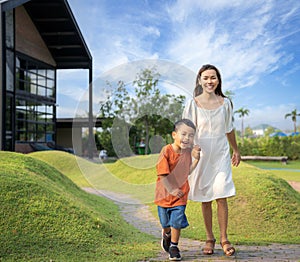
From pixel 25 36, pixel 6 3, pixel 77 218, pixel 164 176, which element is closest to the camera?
pixel 164 176

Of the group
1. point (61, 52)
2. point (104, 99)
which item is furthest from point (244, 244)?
point (61, 52)

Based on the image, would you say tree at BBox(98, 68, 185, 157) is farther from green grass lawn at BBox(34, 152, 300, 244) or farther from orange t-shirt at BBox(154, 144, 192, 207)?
green grass lawn at BBox(34, 152, 300, 244)

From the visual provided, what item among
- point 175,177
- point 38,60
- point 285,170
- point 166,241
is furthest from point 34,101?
point 175,177

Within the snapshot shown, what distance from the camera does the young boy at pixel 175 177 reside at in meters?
3.10

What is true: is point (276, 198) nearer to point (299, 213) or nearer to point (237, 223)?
point (299, 213)

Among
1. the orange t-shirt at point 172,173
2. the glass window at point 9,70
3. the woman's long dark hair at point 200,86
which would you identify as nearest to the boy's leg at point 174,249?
the orange t-shirt at point 172,173

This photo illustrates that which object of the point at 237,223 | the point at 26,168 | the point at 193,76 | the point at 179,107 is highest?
the point at 193,76

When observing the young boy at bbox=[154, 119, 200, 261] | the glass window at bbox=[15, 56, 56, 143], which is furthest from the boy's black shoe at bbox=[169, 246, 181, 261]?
the glass window at bbox=[15, 56, 56, 143]

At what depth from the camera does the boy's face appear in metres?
3.09

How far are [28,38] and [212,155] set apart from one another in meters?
15.8

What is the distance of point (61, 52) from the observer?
19.6m

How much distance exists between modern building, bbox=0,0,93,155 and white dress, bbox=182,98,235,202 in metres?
11.5

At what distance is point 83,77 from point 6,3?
652 centimetres

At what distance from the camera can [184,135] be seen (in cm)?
309
